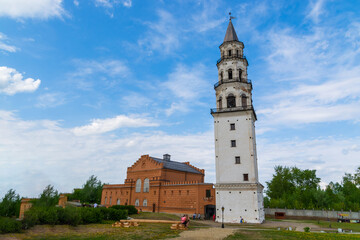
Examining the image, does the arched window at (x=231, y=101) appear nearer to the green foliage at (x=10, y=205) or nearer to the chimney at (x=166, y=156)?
the chimney at (x=166, y=156)

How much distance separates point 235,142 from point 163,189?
57.4ft

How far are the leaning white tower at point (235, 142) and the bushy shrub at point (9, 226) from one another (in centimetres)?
2462

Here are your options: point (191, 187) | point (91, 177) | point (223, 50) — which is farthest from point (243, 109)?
point (91, 177)

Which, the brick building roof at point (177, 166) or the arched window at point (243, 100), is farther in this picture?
the brick building roof at point (177, 166)

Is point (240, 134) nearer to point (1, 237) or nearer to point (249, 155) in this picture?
point (249, 155)

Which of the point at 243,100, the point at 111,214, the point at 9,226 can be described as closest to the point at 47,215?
the point at 9,226

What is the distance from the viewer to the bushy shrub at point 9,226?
16.5 meters

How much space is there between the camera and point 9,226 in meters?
16.8

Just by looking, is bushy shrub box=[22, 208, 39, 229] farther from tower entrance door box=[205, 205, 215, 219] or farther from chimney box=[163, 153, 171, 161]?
chimney box=[163, 153, 171, 161]

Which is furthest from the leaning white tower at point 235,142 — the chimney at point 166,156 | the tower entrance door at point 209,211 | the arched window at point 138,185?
the arched window at point 138,185

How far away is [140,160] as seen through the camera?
5284 centimetres

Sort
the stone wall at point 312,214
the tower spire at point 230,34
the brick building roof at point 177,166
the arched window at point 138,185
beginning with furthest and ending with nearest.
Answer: the brick building roof at point 177,166 → the arched window at point 138,185 → the tower spire at point 230,34 → the stone wall at point 312,214

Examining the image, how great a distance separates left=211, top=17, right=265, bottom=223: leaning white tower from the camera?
3394cm

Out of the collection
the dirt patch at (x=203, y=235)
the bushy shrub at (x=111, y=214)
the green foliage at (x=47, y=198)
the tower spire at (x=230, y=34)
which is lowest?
the dirt patch at (x=203, y=235)
